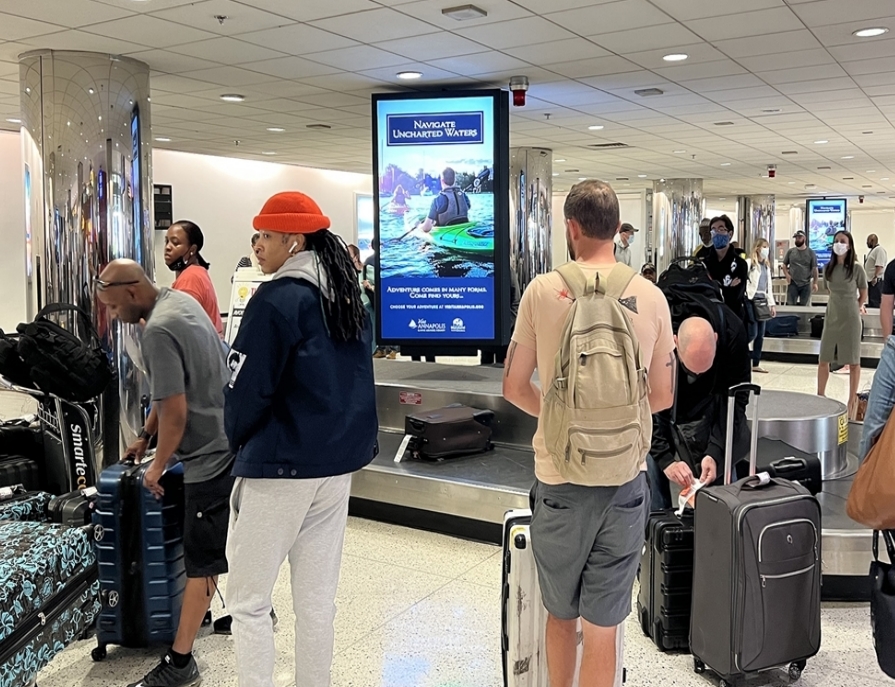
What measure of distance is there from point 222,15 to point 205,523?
10.6ft

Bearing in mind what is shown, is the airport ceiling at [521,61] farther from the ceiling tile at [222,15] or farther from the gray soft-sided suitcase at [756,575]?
the gray soft-sided suitcase at [756,575]

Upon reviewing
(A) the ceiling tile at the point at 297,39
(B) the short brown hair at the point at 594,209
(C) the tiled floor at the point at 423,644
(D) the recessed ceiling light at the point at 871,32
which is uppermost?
(D) the recessed ceiling light at the point at 871,32

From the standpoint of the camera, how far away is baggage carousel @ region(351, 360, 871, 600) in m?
3.81

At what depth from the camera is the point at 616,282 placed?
2.17 metres

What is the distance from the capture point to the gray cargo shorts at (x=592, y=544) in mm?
2182

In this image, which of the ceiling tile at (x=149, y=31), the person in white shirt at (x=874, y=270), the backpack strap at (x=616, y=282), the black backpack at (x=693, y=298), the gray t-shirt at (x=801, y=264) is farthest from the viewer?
the person in white shirt at (x=874, y=270)

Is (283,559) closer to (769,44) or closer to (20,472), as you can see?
(20,472)

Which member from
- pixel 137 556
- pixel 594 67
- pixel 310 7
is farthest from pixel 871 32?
pixel 137 556

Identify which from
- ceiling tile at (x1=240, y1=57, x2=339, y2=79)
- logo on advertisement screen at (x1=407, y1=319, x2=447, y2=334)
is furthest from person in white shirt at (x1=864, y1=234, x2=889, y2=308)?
ceiling tile at (x1=240, y1=57, x2=339, y2=79)

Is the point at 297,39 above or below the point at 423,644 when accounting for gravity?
above

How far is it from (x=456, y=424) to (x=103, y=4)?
126 inches

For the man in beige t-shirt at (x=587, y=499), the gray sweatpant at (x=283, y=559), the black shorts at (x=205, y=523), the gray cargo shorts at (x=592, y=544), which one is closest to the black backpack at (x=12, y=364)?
the black shorts at (x=205, y=523)

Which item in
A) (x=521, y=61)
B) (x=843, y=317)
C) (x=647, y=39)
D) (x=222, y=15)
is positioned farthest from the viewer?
(x=843, y=317)

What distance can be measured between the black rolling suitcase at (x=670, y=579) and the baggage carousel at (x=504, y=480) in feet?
3.22
